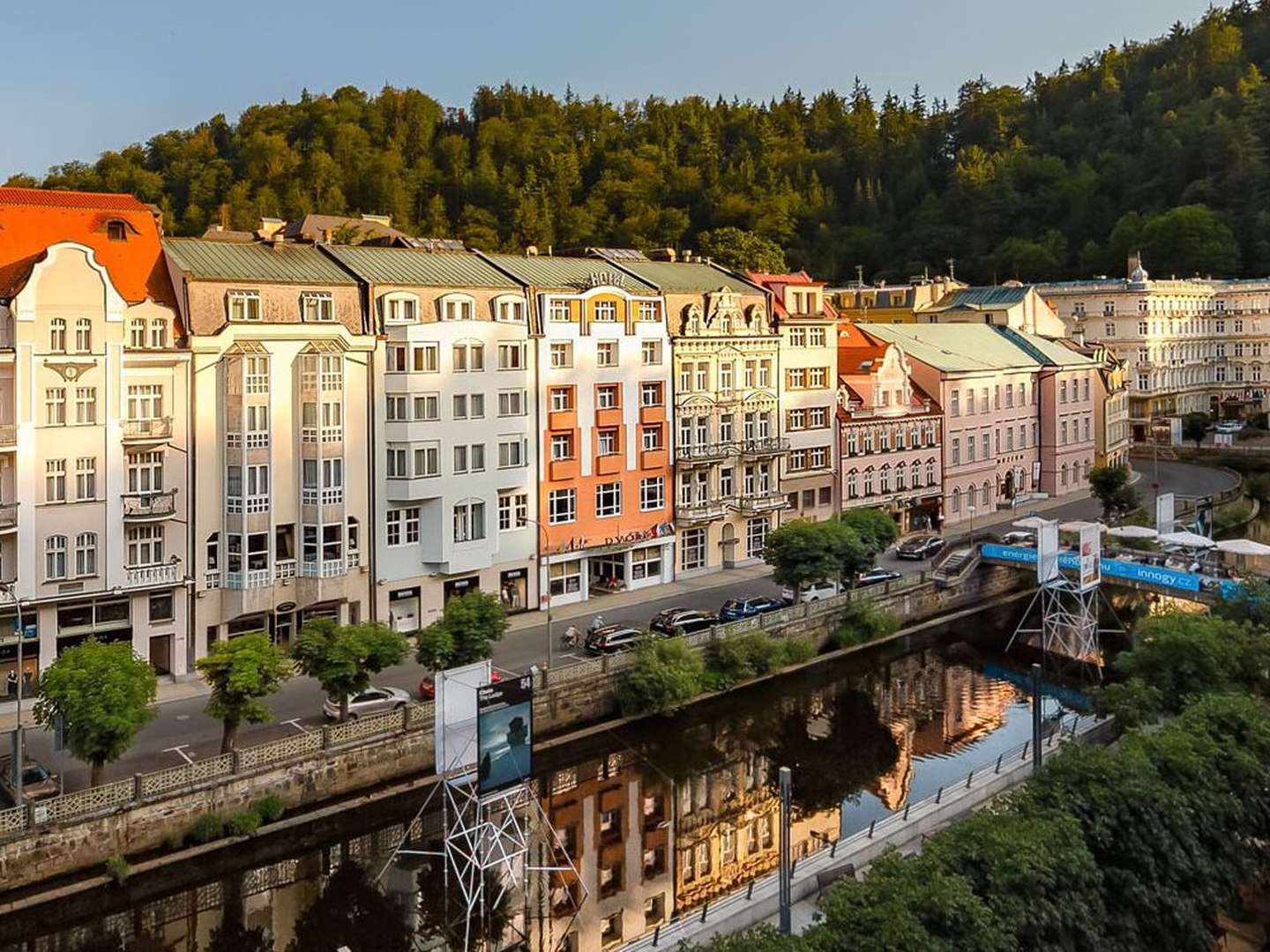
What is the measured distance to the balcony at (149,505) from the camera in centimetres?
4106

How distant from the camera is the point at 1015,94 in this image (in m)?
170

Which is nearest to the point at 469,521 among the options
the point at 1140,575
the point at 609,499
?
the point at 609,499

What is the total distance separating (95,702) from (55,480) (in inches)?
489

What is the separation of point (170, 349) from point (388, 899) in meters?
20.8

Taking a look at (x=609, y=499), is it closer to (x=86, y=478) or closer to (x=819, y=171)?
(x=86, y=478)

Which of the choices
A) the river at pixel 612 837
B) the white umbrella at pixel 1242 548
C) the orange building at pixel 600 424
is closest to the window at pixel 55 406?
the river at pixel 612 837

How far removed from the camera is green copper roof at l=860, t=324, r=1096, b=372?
251 ft

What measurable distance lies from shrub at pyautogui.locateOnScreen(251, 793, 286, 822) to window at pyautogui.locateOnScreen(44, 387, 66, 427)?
1502 centimetres

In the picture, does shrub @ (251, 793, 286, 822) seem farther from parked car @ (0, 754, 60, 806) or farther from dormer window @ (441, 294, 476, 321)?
dormer window @ (441, 294, 476, 321)

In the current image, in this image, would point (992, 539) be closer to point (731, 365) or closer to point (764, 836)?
point (731, 365)

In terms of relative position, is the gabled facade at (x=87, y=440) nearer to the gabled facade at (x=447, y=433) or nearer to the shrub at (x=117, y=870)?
the gabled facade at (x=447, y=433)

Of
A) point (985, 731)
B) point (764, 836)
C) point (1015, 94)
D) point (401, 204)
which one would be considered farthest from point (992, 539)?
point (1015, 94)

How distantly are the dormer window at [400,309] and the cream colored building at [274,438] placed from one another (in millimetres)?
1085

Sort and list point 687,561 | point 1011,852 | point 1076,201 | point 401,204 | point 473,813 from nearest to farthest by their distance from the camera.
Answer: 1. point 1011,852
2. point 473,813
3. point 687,561
4. point 401,204
5. point 1076,201
